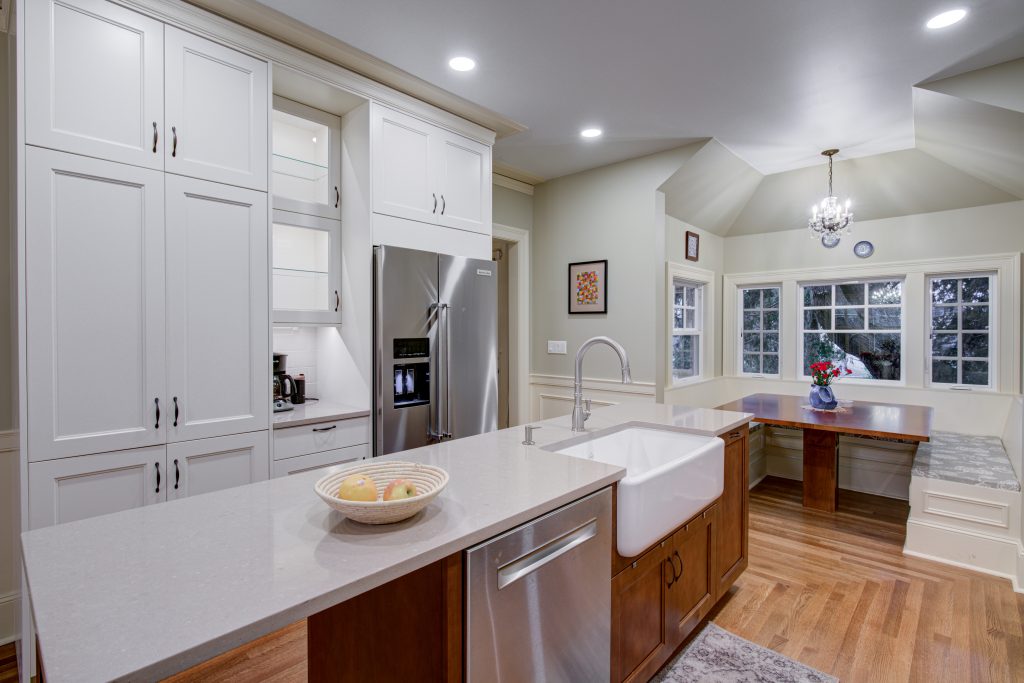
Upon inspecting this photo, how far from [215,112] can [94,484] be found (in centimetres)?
156

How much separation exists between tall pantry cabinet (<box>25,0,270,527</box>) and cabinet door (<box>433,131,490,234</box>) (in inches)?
40.7

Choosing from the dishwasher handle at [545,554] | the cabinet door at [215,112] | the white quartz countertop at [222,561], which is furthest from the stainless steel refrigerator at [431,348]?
the dishwasher handle at [545,554]

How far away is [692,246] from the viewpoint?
4.62 meters

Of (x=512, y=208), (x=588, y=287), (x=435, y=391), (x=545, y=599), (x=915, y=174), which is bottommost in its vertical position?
(x=545, y=599)

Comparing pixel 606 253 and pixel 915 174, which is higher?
pixel 915 174

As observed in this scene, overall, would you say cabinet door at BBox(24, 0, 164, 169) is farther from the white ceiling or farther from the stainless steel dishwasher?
the stainless steel dishwasher

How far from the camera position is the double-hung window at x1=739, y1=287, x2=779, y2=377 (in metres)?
5.07

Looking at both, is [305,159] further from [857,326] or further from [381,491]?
[857,326]

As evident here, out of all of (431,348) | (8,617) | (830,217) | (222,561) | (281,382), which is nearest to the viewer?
(222,561)

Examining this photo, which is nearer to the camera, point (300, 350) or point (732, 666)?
point (732, 666)

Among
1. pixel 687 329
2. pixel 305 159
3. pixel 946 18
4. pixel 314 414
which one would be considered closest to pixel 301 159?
pixel 305 159

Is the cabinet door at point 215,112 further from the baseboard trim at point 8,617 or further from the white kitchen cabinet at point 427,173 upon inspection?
the baseboard trim at point 8,617

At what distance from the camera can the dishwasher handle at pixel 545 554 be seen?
1.15 metres

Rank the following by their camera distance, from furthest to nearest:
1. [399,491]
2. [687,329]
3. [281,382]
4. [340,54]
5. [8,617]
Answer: [687,329]
[281,382]
[340,54]
[8,617]
[399,491]
